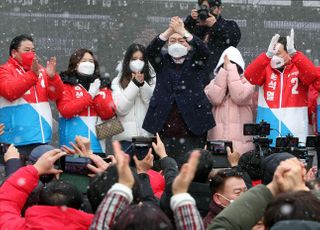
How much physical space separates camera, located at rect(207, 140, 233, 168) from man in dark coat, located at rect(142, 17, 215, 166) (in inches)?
50.3

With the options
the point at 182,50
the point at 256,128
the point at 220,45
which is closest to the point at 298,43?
the point at 220,45

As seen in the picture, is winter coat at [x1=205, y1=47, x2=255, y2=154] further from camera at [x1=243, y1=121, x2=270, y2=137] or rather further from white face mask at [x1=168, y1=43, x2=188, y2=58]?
camera at [x1=243, y1=121, x2=270, y2=137]

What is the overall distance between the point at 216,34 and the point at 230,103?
0.73 metres

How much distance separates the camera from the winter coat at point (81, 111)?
702 centimetres

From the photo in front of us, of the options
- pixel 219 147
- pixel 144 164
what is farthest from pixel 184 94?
pixel 144 164

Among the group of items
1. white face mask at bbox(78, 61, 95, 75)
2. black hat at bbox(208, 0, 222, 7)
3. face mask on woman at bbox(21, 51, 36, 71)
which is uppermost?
black hat at bbox(208, 0, 222, 7)

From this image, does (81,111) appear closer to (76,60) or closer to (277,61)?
(76,60)

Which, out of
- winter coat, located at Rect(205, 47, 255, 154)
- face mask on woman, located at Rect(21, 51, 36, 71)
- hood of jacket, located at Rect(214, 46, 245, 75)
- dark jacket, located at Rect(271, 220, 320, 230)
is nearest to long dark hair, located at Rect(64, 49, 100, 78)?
face mask on woman, located at Rect(21, 51, 36, 71)

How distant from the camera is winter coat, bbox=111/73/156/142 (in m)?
7.19

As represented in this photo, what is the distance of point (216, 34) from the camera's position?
297 inches

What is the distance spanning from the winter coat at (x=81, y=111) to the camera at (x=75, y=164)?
249cm

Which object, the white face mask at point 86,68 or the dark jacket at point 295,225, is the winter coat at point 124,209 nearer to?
the dark jacket at point 295,225

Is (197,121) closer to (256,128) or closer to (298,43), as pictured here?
(256,128)

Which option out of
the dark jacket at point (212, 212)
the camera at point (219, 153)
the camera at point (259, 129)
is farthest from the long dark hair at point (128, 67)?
the dark jacket at point (212, 212)
